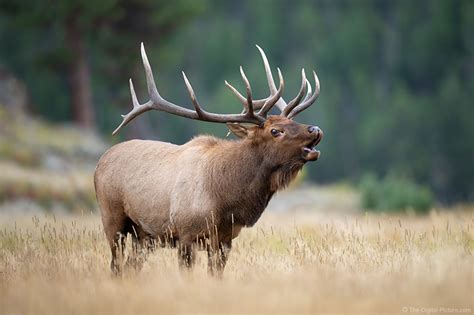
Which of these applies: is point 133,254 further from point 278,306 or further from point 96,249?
point 278,306

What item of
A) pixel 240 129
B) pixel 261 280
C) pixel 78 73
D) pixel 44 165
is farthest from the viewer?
pixel 78 73

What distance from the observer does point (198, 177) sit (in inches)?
323

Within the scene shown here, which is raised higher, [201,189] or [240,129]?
[240,129]

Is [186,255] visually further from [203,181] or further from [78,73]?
[78,73]

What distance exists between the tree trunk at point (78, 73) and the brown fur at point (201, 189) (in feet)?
71.0

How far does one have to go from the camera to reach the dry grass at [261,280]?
6027 mm

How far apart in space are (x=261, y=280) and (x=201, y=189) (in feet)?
4.60

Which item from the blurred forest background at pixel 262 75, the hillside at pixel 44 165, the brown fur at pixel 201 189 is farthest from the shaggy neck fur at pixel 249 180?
the blurred forest background at pixel 262 75

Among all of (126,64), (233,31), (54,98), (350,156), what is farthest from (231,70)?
(126,64)

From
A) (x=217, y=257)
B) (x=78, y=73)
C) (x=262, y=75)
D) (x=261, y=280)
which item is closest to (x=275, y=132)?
(x=217, y=257)

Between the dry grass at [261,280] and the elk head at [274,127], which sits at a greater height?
the elk head at [274,127]

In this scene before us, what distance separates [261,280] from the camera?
22.8ft

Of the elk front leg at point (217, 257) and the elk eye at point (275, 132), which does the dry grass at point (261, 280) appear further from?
the elk eye at point (275, 132)

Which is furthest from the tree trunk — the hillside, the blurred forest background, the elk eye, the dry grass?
the elk eye
